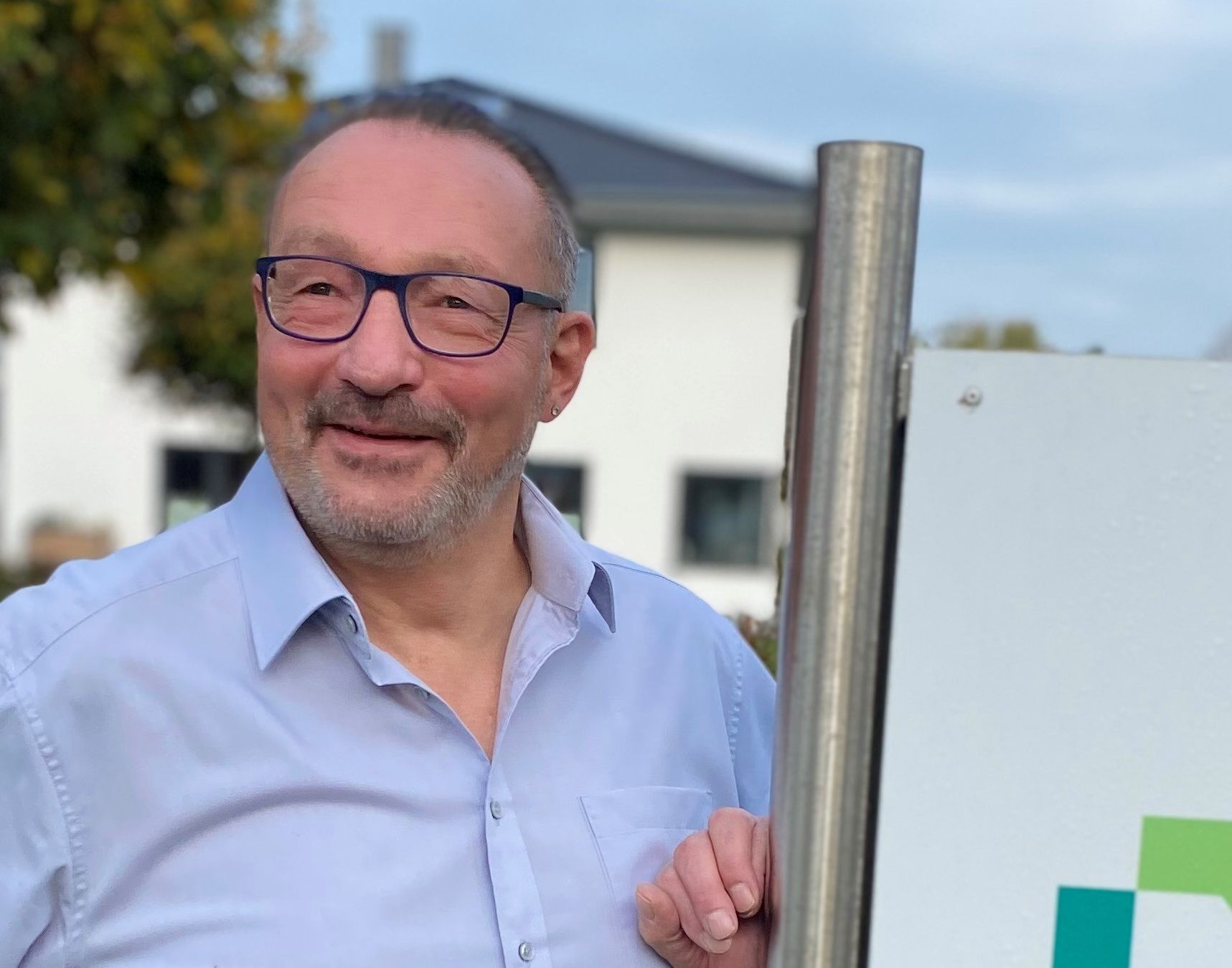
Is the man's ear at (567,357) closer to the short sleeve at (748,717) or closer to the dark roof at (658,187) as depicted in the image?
the short sleeve at (748,717)

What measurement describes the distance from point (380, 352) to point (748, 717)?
612 mm

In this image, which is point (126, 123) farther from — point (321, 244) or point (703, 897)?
point (703, 897)

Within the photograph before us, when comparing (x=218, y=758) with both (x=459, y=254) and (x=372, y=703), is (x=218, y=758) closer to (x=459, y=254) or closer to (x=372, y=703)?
(x=372, y=703)

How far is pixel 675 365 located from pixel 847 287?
14.7m

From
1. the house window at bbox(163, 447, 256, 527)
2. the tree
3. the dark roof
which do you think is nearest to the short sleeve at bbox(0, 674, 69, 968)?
the tree

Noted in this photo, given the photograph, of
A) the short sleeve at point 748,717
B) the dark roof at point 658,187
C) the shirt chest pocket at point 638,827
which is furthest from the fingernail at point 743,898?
the dark roof at point 658,187

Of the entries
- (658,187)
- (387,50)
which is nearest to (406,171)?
(658,187)

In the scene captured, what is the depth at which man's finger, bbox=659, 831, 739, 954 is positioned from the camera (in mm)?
1340

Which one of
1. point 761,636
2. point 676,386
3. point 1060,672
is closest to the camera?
point 1060,672

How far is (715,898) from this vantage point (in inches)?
53.4

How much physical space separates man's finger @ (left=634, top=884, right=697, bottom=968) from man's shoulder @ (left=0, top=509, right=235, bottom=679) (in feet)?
1.84

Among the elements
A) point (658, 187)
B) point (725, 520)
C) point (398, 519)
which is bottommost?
point (725, 520)

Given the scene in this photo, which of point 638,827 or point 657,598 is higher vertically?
point 657,598

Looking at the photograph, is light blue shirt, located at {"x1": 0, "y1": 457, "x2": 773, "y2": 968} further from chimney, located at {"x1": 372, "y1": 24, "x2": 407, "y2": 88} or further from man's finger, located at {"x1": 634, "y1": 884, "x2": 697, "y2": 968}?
chimney, located at {"x1": 372, "y1": 24, "x2": 407, "y2": 88}
